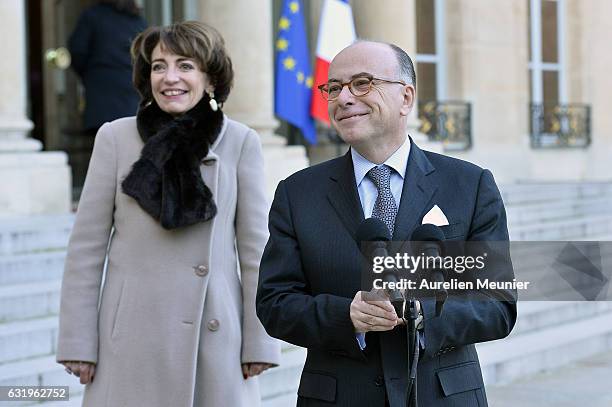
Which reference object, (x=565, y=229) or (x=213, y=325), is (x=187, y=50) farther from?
(x=565, y=229)

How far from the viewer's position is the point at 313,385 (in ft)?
8.45

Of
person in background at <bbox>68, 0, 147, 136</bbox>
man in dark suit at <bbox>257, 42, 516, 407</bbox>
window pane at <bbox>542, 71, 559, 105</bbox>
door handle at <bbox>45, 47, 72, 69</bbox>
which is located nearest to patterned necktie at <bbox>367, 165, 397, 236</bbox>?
man in dark suit at <bbox>257, 42, 516, 407</bbox>

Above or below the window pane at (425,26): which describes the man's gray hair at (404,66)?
below

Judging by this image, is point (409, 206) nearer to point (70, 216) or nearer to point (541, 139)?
point (70, 216)

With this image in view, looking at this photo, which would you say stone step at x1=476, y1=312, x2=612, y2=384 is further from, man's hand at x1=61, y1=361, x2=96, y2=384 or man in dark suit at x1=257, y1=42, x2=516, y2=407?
man in dark suit at x1=257, y1=42, x2=516, y2=407

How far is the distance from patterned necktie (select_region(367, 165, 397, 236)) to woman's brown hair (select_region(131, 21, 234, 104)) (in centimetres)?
130

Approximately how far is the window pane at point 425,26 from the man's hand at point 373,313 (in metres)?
12.9

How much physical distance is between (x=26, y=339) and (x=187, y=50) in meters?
2.76

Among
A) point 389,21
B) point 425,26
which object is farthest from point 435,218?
point 425,26

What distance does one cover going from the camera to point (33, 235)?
24.0ft

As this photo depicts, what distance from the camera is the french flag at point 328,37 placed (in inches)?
452

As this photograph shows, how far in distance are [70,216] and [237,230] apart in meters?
4.68

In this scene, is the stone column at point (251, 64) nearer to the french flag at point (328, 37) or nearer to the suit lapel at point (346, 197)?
the french flag at point (328, 37)

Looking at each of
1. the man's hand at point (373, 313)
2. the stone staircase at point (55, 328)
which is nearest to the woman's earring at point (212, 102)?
the man's hand at point (373, 313)
